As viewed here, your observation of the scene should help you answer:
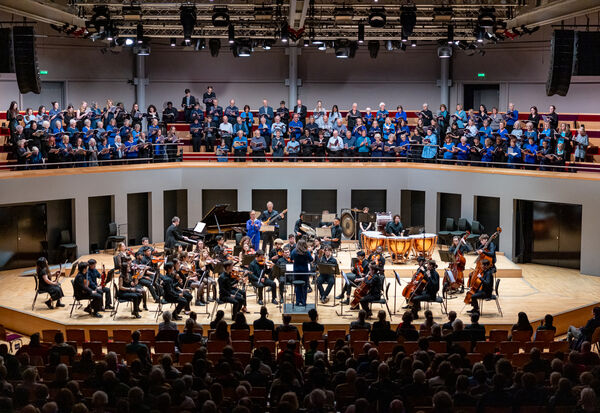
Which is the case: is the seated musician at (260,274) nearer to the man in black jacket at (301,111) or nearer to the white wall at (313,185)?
the white wall at (313,185)

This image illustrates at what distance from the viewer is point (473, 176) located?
932 inches

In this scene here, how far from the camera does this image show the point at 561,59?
17125 millimetres

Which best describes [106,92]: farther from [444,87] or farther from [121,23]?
[444,87]

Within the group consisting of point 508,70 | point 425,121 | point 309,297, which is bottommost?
point 309,297

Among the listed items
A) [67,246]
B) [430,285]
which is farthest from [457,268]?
[67,246]

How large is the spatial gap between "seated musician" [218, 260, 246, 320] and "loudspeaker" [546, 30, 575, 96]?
7.83 meters

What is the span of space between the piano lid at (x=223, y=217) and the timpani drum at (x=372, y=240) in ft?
10.2

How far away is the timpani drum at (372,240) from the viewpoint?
2086 cm

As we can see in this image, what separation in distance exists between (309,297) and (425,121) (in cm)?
853

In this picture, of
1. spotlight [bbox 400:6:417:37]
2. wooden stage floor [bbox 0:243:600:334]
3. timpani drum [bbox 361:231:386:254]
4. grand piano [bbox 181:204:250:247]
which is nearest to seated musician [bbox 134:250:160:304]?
wooden stage floor [bbox 0:243:600:334]

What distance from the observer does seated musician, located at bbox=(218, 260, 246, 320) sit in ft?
54.5

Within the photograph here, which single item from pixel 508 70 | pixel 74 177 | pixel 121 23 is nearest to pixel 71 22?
pixel 121 23

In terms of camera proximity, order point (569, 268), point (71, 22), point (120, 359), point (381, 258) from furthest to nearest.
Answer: point (569, 268)
point (71, 22)
point (381, 258)
point (120, 359)

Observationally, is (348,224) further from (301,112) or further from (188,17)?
(188,17)
